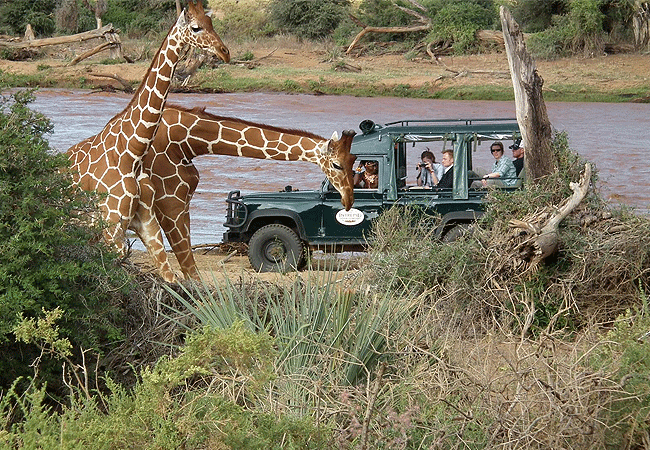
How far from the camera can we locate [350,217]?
13375mm

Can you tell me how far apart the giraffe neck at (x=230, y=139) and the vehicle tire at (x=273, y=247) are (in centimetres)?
217

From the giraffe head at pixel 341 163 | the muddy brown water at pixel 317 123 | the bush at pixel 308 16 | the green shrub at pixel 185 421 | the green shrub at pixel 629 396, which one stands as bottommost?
the muddy brown water at pixel 317 123

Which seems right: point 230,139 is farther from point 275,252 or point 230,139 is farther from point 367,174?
point 367,174

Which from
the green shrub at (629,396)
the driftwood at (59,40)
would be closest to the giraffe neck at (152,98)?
the green shrub at (629,396)

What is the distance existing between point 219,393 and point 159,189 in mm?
5342

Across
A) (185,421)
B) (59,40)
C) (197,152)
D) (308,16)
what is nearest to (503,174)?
(197,152)

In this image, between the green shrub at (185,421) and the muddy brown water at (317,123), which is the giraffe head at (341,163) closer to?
the green shrub at (185,421)

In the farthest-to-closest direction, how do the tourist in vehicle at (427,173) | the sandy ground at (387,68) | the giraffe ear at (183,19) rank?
the sandy ground at (387,68), the tourist in vehicle at (427,173), the giraffe ear at (183,19)

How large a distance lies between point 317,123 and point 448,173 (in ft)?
53.8

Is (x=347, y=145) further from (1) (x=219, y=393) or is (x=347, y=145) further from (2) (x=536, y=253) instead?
(1) (x=219, y=393)

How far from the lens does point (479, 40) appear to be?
119 feet

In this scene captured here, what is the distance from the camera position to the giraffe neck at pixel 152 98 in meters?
10.6

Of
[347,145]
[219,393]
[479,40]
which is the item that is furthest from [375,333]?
[479,40]

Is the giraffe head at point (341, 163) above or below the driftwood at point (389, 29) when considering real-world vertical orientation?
below
